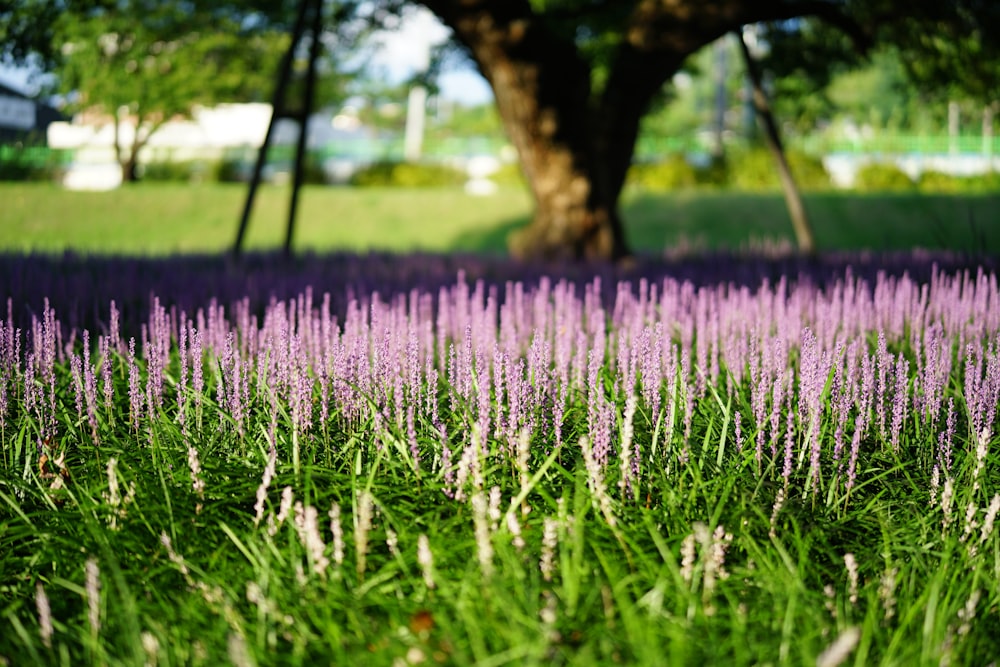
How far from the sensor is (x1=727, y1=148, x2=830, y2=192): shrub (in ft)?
83.8

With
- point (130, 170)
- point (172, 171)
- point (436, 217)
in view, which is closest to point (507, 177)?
point (436, 217)

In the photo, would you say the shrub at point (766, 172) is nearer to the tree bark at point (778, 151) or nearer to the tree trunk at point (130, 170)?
the tree bark at point (778, 151)

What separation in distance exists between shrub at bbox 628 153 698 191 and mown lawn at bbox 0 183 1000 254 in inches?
94.1

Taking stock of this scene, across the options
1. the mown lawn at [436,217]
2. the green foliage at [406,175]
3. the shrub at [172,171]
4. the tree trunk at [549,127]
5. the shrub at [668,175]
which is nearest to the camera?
the tree trunk at [549,127]

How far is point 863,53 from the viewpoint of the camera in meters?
11.0

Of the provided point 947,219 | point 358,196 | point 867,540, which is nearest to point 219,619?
point 867,540

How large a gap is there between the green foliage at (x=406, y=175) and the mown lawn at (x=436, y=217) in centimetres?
342

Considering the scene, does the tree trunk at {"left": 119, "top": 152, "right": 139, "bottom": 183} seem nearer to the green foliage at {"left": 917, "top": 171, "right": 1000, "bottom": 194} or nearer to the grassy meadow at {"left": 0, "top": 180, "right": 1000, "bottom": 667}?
the green foliage at {"left": 917, "top": 171, "right": 1000, "bottom": 194}

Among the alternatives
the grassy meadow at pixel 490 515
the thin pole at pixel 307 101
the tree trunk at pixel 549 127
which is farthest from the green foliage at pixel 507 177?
the grassy meadow at pixel 490 515

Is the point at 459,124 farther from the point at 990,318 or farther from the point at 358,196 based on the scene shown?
the point at 990,318

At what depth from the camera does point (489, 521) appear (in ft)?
9.22

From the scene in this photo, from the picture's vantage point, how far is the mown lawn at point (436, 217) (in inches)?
771

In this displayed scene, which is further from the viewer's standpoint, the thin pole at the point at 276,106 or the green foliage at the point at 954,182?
the green foliage at the point at 954,182

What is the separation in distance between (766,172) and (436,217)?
8861 mm
